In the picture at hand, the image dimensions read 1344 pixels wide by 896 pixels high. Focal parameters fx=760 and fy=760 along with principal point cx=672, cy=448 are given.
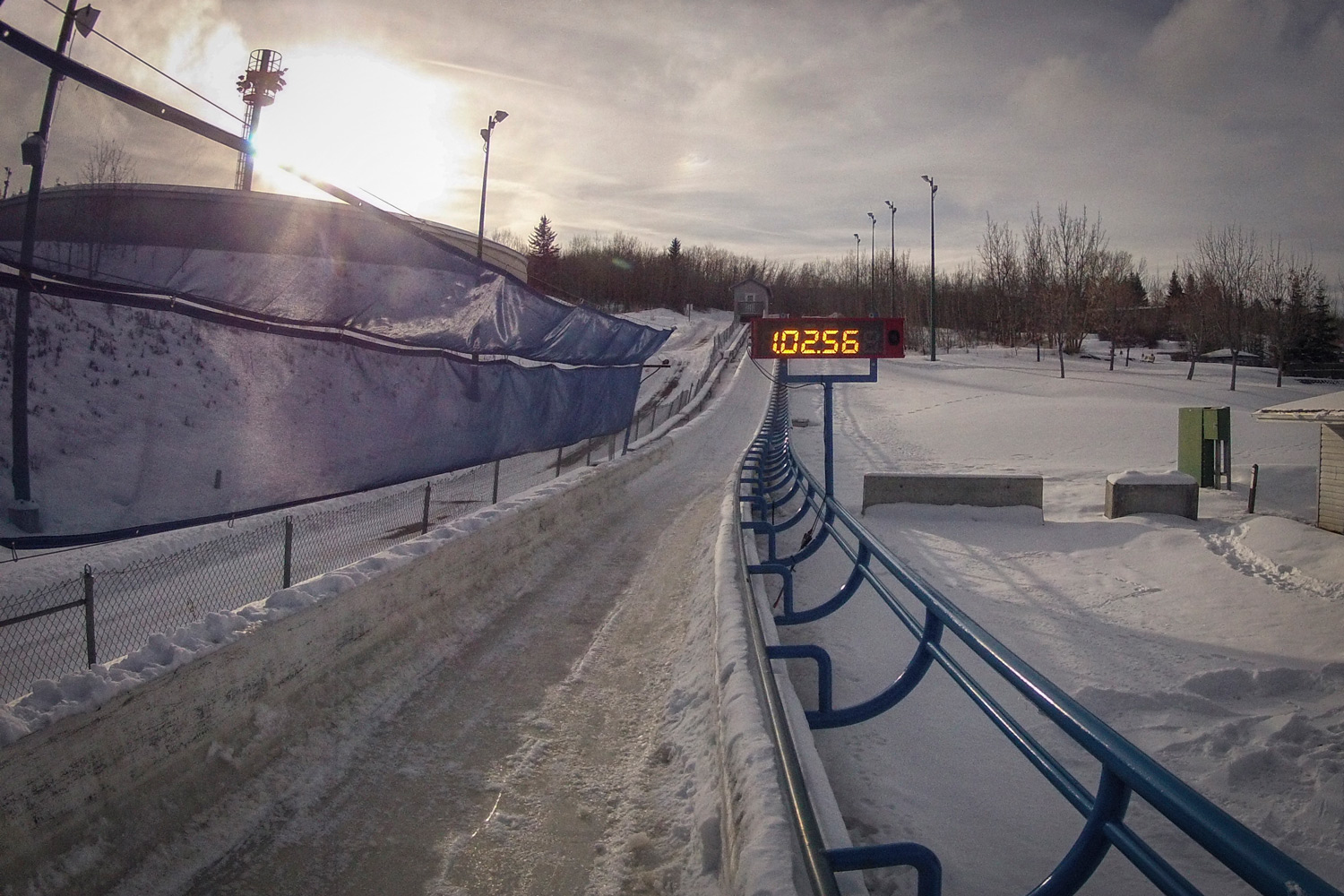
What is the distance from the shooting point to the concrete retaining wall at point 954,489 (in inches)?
436

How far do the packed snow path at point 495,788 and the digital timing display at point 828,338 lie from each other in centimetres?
438

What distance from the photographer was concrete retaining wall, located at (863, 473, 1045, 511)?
11.1 metres

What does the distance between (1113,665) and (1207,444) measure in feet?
35.3

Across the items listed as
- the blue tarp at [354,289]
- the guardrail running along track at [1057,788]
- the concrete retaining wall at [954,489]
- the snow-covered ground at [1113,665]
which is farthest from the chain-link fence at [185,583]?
the concrete retaining wall at [954,489]

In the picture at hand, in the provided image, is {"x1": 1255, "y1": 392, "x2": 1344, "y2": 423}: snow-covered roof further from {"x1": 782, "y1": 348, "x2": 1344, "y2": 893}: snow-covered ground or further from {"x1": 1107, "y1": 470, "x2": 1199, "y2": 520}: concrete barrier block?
{"x1": 1107, "y1": 470, "x2": 1199, "y2": 520}: concrete barrier block

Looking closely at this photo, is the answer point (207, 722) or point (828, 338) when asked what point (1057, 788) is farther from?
point (828, 338)

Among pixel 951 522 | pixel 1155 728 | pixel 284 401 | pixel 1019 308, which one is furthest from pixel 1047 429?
pixel 1019 308

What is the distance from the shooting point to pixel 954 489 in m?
11.5

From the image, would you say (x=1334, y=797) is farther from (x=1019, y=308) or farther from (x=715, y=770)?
(x=1019, y=308)

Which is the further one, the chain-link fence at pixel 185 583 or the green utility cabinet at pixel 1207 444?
the green utility cabinet at pixel 1207 444

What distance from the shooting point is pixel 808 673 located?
5.30 m

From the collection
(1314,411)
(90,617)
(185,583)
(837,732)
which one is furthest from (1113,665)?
(185,583)

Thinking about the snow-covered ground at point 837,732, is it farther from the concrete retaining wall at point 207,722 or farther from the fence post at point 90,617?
the fence post at point 90,617

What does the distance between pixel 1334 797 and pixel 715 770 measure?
3123 mm
